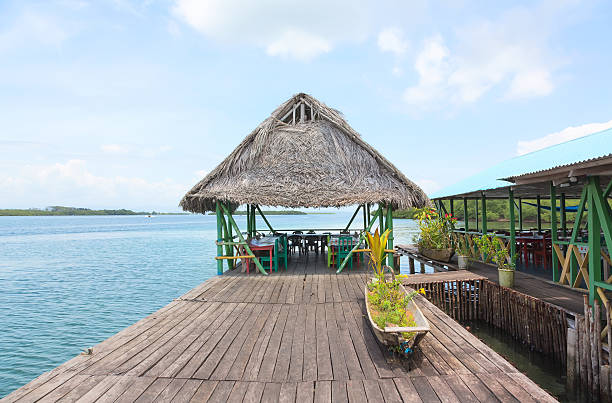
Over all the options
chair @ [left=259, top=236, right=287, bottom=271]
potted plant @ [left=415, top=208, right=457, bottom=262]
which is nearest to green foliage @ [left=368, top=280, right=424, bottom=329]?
chair @ [left=259, top=236, right=287, bottom=271]

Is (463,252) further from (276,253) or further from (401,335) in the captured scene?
(401,335)

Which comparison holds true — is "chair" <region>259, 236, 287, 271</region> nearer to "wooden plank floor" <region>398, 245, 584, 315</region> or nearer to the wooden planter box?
"wooden plank floor" <region>398, 245, 584, 315</region>

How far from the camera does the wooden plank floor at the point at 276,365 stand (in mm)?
3096

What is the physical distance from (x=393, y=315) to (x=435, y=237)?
7.93 meters

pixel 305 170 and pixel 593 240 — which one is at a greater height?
pixel 305 170

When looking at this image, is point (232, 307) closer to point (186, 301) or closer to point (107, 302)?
point (186, 301)

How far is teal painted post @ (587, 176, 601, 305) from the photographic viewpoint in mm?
4789

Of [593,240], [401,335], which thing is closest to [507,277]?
[593,240]

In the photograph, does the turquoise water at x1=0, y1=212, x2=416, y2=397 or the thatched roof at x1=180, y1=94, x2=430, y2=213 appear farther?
the thatched roof at x1=180, y1=94, x2=430, y2=213

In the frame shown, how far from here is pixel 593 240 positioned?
497 cm

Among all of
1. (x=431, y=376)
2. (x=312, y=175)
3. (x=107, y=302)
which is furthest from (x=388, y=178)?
(x=107, y=302)

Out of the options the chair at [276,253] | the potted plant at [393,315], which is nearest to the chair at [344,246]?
the chair at [276,253]

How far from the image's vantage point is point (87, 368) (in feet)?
12.0

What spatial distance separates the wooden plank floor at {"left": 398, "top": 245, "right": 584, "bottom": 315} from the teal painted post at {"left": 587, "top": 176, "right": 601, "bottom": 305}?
71cm
